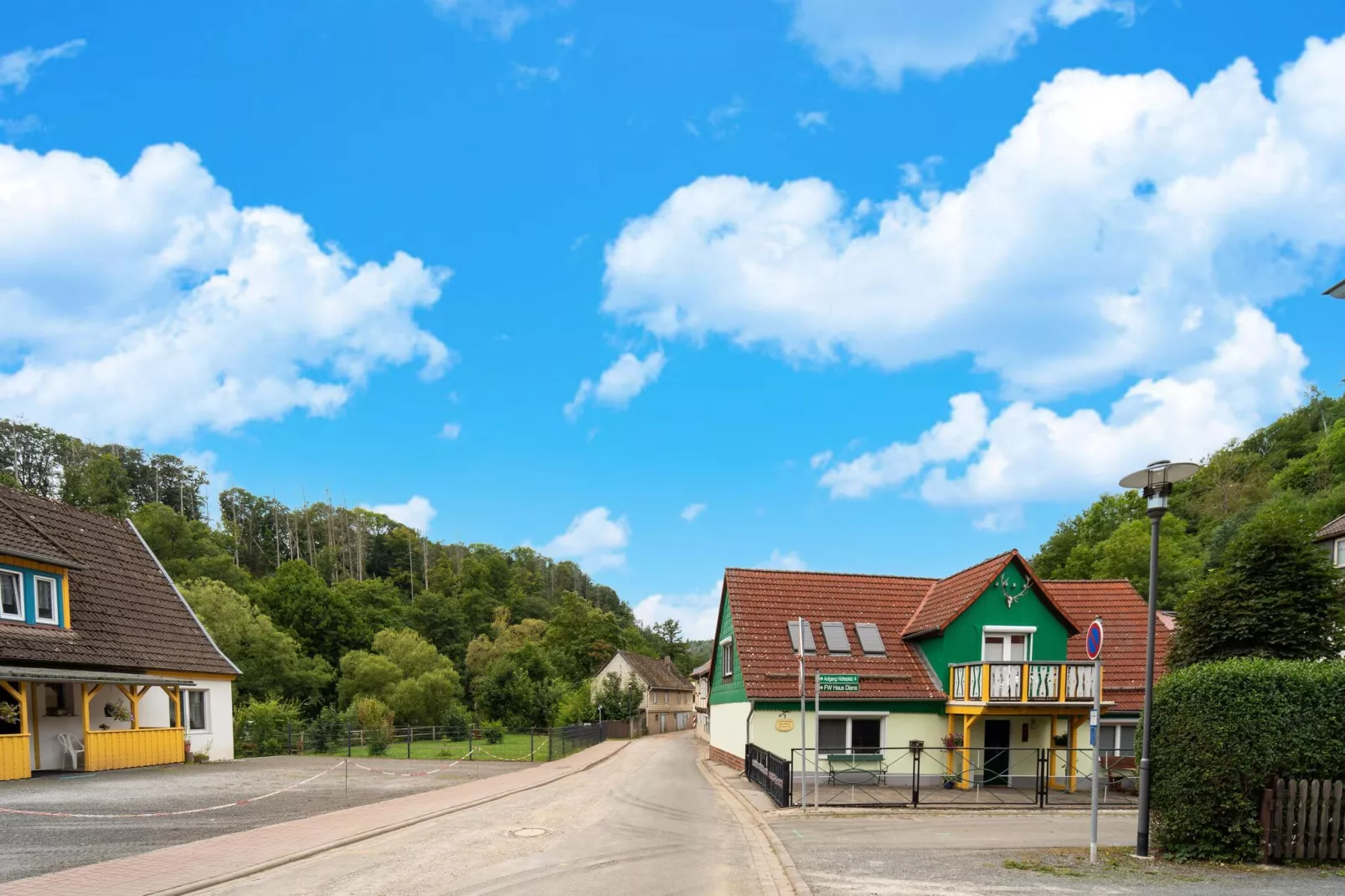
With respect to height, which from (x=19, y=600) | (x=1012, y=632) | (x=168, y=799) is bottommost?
(x=168, y=799)

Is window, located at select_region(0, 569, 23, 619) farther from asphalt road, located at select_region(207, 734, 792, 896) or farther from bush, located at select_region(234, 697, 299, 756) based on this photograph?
asphalt road, located at select_region(207, 734, 792, 896)

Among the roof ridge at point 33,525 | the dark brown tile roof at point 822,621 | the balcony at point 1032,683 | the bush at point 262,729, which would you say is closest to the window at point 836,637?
the dark brown tile roof at point 822,621

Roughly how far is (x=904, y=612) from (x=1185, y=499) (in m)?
65.5

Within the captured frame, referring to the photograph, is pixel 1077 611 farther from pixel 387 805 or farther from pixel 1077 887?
pixel 387 805

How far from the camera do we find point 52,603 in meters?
25.1

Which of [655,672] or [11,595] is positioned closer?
[11,595]

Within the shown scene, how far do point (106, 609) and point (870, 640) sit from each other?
2387 cm

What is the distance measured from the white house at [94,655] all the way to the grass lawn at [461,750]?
6.44 meters

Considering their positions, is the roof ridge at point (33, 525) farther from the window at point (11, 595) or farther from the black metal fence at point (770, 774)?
the black metal fence at point (770, 774)

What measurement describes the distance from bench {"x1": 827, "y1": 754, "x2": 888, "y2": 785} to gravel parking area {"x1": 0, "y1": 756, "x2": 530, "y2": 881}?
32.5 feet

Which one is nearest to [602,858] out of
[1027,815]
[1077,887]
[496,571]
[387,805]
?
[1077,887]

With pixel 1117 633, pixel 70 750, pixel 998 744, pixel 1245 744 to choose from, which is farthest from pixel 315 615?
pixel 1245 744

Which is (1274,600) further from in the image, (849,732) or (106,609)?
(106,609)

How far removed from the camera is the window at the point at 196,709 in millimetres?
29109
